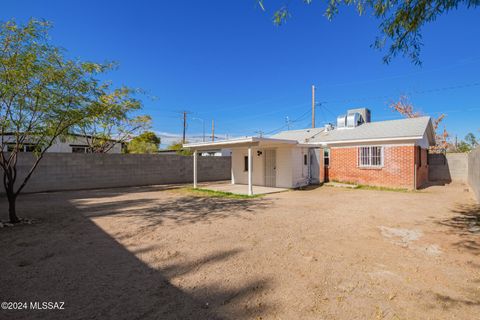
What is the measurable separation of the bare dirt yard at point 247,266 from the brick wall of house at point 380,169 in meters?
5.83

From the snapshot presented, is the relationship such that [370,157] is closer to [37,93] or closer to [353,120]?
[353,120]

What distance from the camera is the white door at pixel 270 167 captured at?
13547 mm

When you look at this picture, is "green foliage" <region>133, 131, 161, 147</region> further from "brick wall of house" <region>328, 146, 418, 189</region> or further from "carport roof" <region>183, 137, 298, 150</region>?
"brick wall of house" <region>328, 146, 418, 189</region>

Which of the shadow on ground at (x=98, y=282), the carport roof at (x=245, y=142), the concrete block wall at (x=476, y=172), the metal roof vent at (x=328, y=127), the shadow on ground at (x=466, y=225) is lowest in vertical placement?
the shadow on ground at (x=98, y=282)

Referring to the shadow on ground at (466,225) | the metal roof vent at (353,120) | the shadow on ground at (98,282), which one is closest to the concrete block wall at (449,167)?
the metal roof vent at (353,120)

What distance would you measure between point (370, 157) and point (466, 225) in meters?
8.08

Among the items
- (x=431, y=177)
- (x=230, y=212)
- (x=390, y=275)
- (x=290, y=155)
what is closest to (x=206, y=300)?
(x=390, y=275)

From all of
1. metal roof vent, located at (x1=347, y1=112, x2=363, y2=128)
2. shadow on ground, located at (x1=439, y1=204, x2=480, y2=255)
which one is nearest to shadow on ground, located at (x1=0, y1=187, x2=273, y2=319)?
shadow on ground, located at (x1=439, y1=204, x2=480, y2=255)

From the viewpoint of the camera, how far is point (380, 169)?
12898 millimetres

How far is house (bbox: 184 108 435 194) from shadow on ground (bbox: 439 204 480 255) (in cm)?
475

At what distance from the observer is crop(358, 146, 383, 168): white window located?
42.6 ft

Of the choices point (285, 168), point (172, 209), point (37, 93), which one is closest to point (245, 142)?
point (285, 168)

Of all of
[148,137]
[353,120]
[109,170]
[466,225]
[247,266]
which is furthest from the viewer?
[148,137]

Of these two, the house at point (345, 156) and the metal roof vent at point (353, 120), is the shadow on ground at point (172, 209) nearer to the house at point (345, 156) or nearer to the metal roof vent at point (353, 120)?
the house at point (345, 156)
